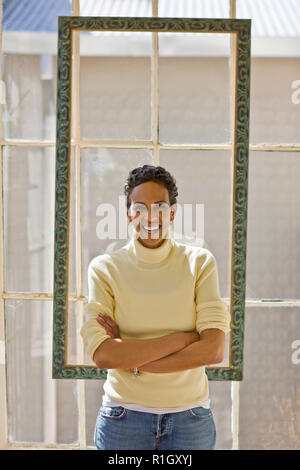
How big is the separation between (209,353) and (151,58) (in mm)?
1075

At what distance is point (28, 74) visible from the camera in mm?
2033

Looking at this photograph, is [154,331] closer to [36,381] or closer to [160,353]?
[160,353]

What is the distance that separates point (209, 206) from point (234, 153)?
0.68 ft

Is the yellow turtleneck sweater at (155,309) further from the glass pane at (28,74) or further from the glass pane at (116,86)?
the glass pane at (28,74)

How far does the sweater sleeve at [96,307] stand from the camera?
159cm

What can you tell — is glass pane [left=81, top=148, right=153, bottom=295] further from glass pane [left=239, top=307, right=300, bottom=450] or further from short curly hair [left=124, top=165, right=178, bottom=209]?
glass pane [left=239, top=307, right=300, bottom=450]

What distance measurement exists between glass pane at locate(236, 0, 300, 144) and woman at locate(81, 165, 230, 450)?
558 mm

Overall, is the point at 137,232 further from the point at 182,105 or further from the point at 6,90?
the point at 6,90

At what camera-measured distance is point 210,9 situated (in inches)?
78.7

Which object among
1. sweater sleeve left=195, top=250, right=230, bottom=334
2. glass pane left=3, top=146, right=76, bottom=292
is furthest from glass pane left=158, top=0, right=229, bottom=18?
sweater sleeve left=195, top=250, right=230, bottom=334

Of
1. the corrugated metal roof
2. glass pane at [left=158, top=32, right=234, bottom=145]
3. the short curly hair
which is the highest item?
the corrugated metal roof

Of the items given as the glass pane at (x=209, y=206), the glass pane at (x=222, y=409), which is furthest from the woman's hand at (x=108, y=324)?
the glass pane at (x=222, y=409)

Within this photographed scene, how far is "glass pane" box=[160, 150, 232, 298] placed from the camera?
6.37 ft

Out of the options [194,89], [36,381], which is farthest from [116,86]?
[36,381]
